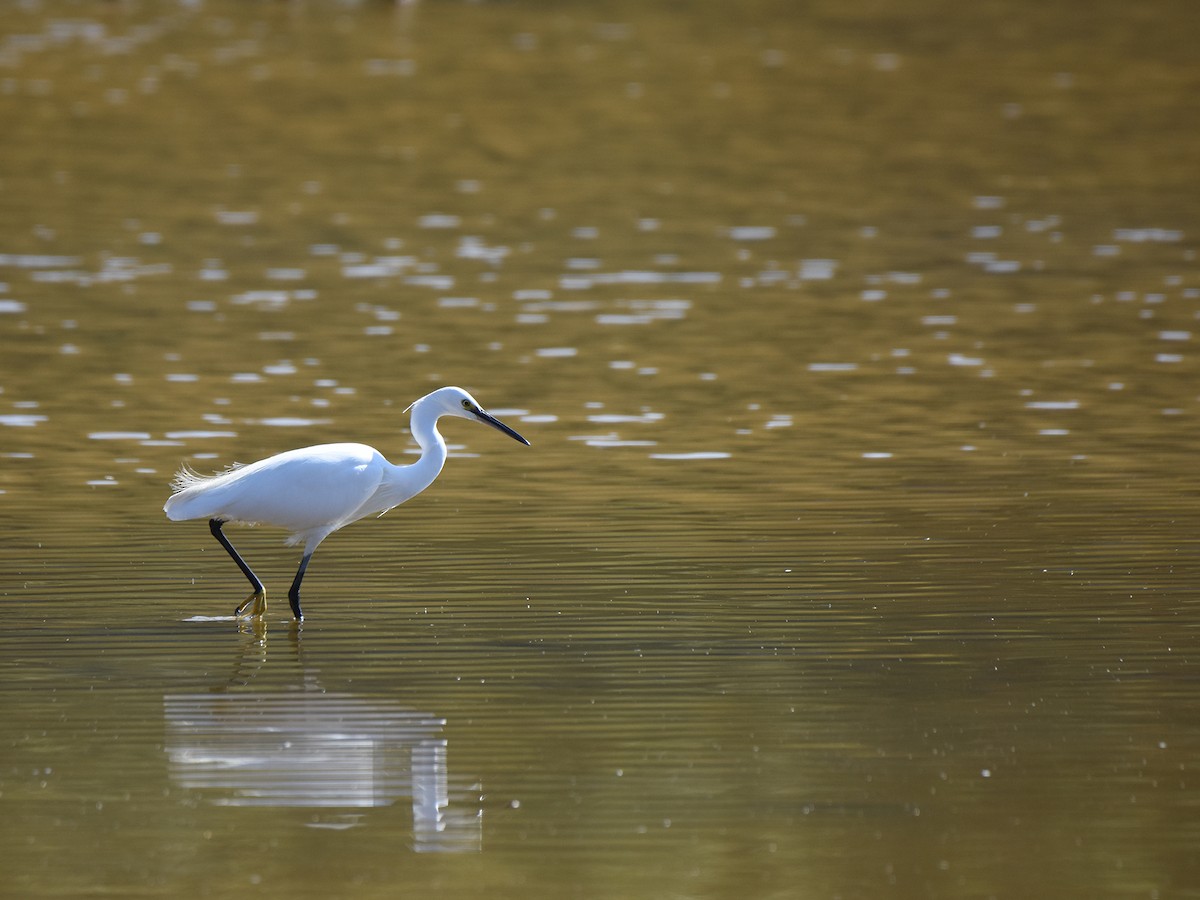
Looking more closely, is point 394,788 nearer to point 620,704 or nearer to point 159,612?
point 620,704

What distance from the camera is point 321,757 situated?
30.3ft

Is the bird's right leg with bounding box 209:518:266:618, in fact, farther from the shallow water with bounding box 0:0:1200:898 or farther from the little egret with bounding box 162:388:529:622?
the shallow water with bounding box 0:0:1200:898

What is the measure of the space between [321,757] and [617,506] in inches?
201

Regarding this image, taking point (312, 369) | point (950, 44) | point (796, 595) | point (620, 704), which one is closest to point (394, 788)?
point (620, 704)

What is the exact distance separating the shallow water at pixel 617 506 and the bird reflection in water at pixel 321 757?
0.03 meters

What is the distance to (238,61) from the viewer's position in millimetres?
43219

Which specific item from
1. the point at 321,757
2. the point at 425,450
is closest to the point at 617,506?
the point at 425,450

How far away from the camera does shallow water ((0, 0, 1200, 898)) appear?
8492 mm

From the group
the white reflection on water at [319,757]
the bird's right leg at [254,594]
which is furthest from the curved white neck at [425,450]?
the white reflection on water at [319,757]

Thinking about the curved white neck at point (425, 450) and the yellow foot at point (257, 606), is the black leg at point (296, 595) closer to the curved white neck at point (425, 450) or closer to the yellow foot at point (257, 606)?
the yellow foot at point (257, 606)

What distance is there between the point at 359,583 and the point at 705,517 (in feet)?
8.21

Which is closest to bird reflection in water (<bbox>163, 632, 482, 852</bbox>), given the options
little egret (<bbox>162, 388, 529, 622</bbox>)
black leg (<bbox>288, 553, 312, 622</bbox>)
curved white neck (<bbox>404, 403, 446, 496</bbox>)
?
black leg (<bbox>288, 553, 312, 622</bbox>)

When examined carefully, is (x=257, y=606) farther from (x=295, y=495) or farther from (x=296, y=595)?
(x=295, y=495)

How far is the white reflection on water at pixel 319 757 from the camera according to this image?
28.4ft
